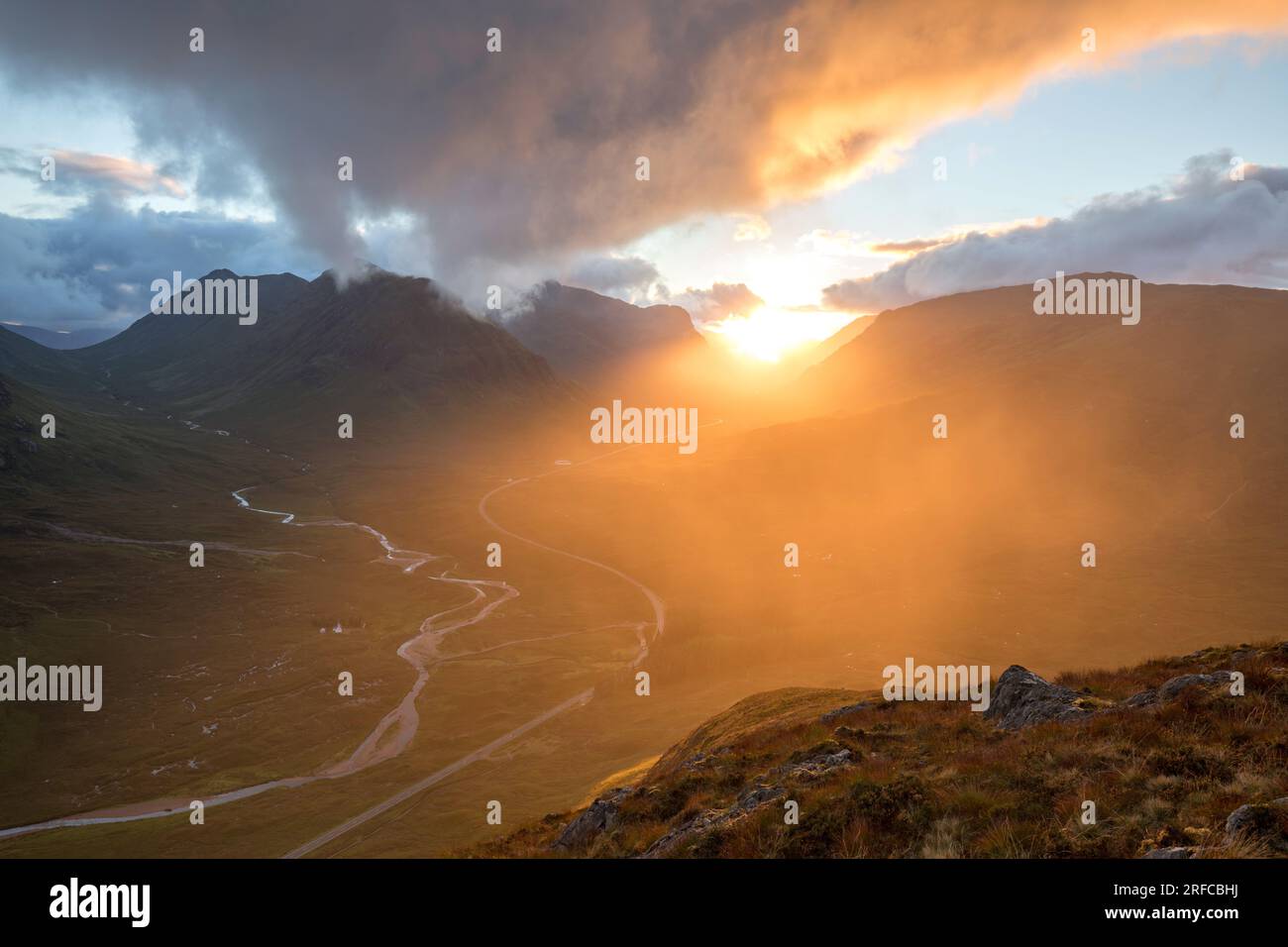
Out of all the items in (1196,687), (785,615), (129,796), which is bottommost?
(129,796)

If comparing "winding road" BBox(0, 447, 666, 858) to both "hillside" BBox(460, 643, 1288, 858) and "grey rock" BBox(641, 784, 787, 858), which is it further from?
"grey rock" BBox(641, 784, 787, 858)

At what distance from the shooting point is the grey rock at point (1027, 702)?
72.1 feet

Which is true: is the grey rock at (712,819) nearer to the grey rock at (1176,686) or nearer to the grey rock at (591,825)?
the grey rock at (591,825)

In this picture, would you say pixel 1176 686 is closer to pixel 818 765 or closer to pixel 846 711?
pixel 818 765

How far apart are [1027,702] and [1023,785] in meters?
11.0

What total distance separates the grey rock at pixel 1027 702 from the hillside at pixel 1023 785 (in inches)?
3.4

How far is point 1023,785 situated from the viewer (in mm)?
14719

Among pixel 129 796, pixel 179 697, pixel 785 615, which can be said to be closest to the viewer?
pixel 129 796

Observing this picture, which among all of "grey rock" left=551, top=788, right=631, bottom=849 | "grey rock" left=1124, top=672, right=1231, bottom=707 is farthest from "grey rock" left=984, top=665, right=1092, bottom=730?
"grey rock" left=551, top=788, right=631, bottom=849
